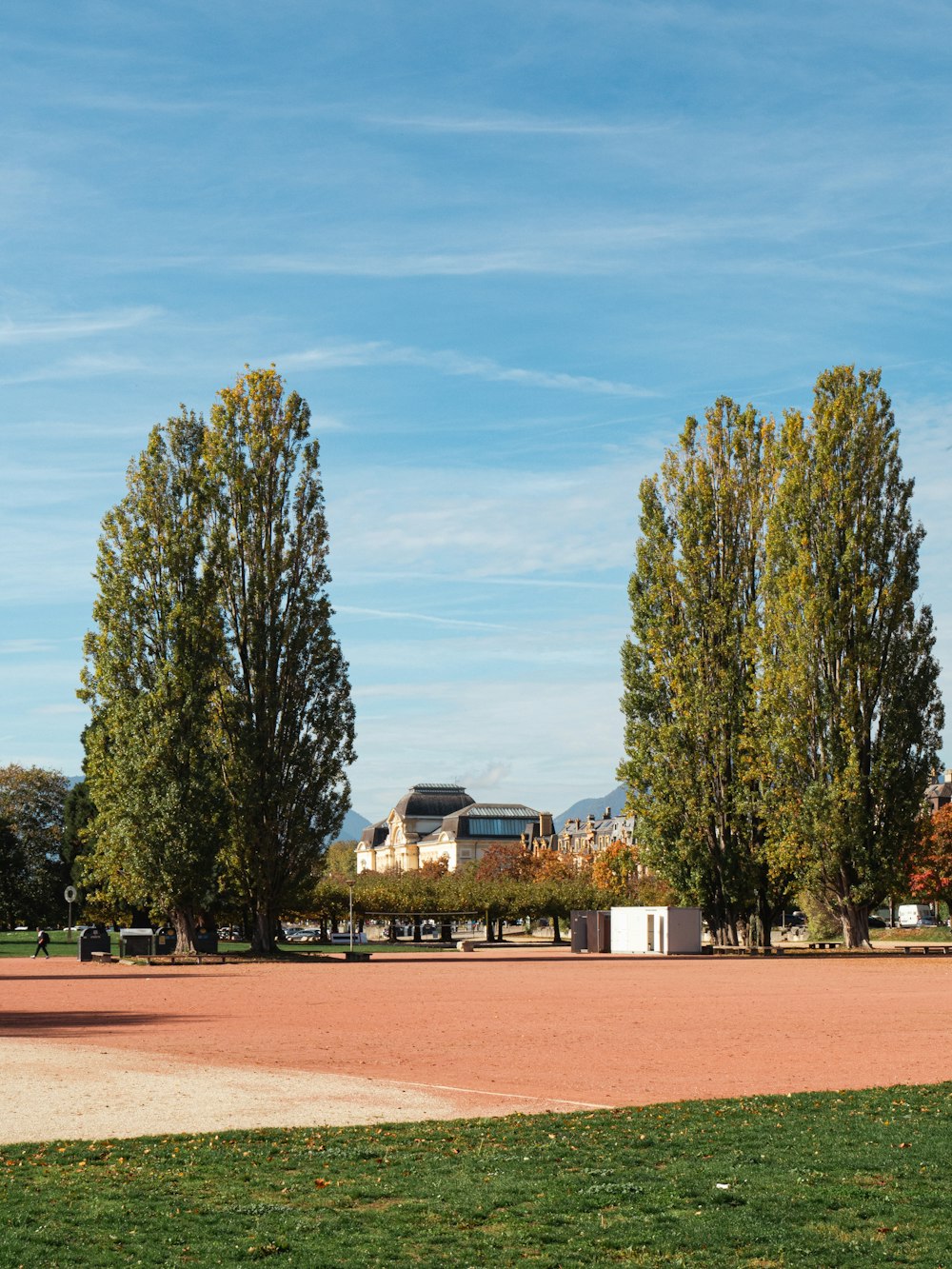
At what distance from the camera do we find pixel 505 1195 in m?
11.0

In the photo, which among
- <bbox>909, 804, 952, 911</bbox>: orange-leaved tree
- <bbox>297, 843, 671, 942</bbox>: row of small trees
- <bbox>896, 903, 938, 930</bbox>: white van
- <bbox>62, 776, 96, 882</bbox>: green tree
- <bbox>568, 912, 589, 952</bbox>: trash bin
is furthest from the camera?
<bbox>896, 903, 938, 930</bbox>: white van

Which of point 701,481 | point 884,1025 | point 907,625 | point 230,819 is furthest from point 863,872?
point 884,1025

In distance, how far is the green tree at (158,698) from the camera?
177ft

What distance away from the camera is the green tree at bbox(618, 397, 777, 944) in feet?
206

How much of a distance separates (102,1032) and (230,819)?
32663mm

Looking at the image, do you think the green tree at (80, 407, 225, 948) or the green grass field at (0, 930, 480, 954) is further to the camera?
the green grass field at (0, 930, 480, 954)

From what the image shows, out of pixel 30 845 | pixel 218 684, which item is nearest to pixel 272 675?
pixel 218 684

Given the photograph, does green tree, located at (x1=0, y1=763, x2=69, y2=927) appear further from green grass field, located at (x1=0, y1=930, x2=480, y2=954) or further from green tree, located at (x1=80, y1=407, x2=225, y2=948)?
green tree, located at (x1=80, y1=407, x2=225, y2=948)

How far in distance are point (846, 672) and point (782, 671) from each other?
2.51 metres

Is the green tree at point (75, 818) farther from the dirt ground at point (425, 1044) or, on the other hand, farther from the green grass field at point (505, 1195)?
the green grass field at point (505, 1195)

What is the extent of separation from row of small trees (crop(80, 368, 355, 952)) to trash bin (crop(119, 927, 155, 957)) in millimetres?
1243

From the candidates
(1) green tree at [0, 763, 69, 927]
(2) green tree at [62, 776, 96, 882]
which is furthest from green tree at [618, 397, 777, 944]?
(1) green tree at [0, 763, 69, 927]

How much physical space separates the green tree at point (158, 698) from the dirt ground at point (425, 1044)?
10809 mm

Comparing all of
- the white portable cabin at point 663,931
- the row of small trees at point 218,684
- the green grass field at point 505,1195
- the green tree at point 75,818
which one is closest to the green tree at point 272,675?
the row of small trees at point 218,684
